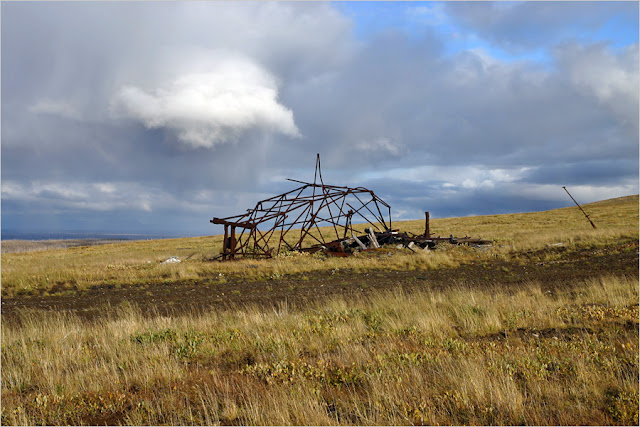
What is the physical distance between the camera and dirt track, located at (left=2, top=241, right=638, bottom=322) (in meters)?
12.1

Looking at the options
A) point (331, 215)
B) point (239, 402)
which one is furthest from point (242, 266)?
point (239, 402)

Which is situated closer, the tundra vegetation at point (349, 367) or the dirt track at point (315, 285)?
the tundra vegetation at point (349, 367)

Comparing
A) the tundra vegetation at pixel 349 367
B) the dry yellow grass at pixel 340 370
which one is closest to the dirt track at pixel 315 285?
the tundra vegetation at pixel 349 367

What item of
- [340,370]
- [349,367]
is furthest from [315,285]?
[340,370]

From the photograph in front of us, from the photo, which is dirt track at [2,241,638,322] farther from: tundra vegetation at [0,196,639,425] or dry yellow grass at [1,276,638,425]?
dry yellow grass at [1,276,638,425]

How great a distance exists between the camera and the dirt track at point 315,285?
39.8 ft

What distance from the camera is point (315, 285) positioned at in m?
15.0

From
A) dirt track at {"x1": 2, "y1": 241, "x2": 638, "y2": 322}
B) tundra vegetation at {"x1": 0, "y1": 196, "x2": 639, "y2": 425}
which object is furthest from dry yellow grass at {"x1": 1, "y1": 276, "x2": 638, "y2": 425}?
dirt track at {"x1": 2, "y1": 241, "x2": 638, "y2": 322}

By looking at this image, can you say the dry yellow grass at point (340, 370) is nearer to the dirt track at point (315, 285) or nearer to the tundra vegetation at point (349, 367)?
the tundra vegetation at point (349, 367)

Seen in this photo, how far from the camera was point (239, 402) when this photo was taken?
4.41 metres

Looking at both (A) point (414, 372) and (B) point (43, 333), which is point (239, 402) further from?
(B) point (43, 333)

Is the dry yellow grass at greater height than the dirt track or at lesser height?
greater

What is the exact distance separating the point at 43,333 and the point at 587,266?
19.3 meters

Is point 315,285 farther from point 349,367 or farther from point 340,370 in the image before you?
point 340,370
